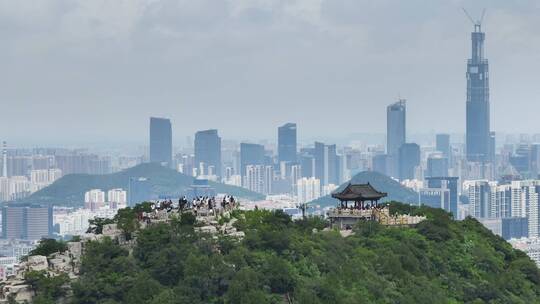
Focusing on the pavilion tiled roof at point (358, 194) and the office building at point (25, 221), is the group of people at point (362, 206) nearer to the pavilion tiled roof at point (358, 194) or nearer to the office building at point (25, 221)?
the pavilion tiled roof at point (358, 194)

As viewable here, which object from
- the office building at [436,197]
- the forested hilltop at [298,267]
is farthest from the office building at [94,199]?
the forested hilltop at [298,267]

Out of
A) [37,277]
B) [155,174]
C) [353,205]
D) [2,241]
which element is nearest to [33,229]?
[2,241]

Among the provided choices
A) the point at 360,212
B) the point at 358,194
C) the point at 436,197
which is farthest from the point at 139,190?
the point at 360,212

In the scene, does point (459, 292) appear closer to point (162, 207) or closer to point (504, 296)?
point (504, 296)

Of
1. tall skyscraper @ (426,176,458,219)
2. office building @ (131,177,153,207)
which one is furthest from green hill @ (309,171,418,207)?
office building @ (131,177,153,207)

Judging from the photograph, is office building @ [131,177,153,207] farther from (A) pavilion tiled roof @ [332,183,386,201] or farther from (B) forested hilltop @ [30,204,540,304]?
(B) forested hilltop @ [30,204,540,304]
